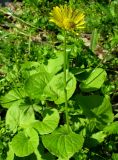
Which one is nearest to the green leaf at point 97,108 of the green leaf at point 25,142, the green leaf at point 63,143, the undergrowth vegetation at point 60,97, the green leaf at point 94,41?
the undergrowth vegetation at point 60,97

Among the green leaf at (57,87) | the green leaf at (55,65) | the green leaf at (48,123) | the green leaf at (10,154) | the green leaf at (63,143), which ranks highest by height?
the green leaf at (55,65)

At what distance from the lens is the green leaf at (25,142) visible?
2537 millimetres

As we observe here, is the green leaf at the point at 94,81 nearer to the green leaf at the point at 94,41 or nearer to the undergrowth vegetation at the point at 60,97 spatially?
the undergrowth vegetation at the point at 60,97

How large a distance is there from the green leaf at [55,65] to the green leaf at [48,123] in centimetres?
32

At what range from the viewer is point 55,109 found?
9.02 ft

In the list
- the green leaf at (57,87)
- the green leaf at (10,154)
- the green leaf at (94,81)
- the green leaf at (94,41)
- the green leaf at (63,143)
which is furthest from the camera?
the green leaf at (94,41)

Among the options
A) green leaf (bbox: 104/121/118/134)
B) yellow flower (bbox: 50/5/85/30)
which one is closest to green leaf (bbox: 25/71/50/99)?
green leaf (bbox: 104/121/118/134)

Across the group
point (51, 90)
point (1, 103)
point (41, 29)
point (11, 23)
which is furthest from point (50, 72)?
point (11, 23)

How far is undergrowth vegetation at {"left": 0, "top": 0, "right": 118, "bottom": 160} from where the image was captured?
255 centimetres

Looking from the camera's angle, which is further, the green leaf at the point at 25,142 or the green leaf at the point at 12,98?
the green leaf at the point at 12,98

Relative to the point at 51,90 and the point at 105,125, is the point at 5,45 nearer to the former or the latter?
the point at 51,90

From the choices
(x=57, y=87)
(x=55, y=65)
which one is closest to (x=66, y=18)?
(x=57, y=87)

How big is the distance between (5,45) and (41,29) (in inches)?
25.8

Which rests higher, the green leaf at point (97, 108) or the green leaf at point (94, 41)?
the green leaf at point (94, 41)
